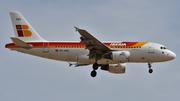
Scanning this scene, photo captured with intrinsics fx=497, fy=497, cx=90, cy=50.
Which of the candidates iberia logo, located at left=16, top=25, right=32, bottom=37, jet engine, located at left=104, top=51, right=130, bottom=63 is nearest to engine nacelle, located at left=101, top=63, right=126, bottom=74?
jet engine, located at left=104, top=51, right=130, bottom=63

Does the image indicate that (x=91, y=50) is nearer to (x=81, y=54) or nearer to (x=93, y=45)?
(x=93, y=45)

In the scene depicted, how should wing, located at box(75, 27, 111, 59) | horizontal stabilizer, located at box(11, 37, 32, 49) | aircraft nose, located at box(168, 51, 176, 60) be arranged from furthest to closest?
aircraft nose, located at box(168, 51, 176, 60) → horizontal stabilizer, located at box(11, 37, 32, 49) → wing, located at box(75, 27, 111, 59)

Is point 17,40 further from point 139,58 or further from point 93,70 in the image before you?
point 139,58

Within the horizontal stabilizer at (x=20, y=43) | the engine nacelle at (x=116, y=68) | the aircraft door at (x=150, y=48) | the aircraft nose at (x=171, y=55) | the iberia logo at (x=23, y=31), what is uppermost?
the iberia logo at (x=23, y=31)

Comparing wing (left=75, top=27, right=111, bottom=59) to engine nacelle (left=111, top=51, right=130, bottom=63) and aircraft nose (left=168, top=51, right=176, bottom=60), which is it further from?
aircraft nose (left=168, top=51, right=176, bottom=60)

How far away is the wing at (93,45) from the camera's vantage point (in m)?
57.8

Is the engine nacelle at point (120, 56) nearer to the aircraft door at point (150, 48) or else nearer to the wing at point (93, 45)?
the wing at point (93, 45)

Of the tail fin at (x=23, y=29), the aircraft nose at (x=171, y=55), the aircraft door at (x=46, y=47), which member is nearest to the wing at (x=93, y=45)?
the aircraft door at (x=46, y=47)

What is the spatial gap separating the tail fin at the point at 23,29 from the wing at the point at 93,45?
271 inches

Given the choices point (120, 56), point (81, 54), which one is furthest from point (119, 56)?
point (81, 54)

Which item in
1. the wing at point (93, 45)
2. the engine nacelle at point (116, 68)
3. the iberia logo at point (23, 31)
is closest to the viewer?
the wing at point (93, 45)

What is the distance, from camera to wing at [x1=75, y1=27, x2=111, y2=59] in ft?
190

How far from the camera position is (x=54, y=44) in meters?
61.4

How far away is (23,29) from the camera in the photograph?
64.2m
